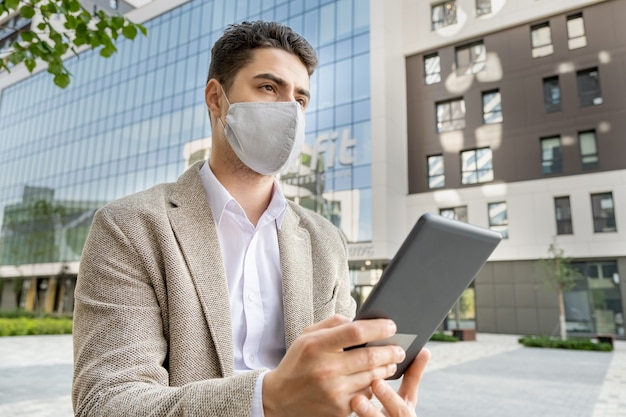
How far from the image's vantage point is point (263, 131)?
1911 mm

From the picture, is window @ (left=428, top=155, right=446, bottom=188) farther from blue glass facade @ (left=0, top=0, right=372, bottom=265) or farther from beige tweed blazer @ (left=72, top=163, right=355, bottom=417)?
beige tweed blazer @ (left=72, top=163, right=355, bottom=417)

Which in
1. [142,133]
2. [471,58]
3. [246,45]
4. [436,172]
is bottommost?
[246,45]

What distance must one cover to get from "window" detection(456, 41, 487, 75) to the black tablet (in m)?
26.1

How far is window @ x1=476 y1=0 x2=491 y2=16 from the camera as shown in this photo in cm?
2477

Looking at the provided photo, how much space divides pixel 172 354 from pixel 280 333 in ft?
1.50

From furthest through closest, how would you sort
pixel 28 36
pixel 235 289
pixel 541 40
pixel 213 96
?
pixel 541 40, pixel 28 36, pixel 213 96, pixel 235 289

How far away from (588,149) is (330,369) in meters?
25.0

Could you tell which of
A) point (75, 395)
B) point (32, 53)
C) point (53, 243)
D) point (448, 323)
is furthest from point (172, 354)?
point (53, 243)

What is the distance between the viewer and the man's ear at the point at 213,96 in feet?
6.63

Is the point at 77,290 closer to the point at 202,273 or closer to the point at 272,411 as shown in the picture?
the point at 202,273

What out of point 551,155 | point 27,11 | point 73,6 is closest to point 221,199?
point 73,6

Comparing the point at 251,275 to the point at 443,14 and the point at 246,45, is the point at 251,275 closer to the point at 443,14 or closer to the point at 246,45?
the point at 246,45

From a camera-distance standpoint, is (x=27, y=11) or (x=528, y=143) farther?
(x=528, y=143)

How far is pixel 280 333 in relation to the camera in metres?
1.76
